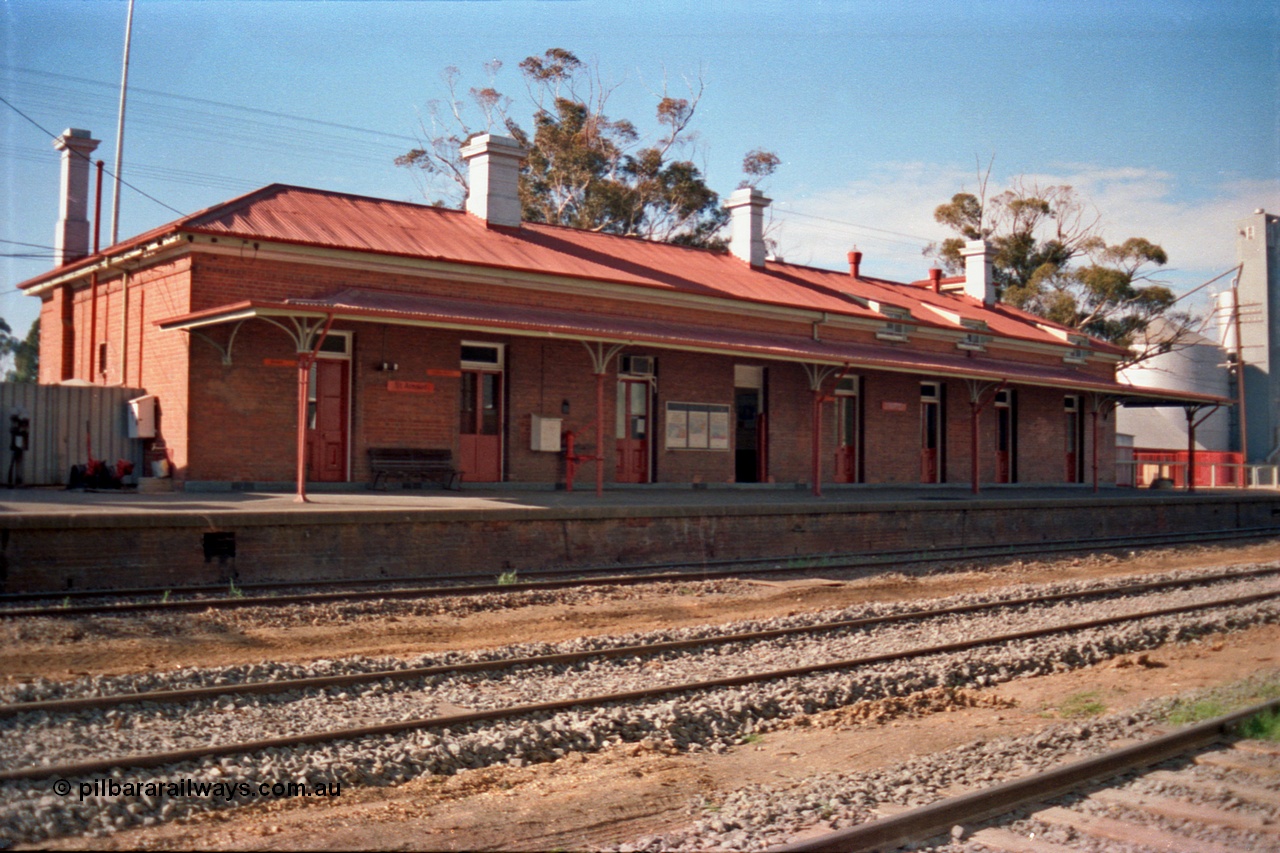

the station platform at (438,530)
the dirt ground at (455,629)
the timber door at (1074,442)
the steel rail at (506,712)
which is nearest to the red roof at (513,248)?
the timber door at (1074,442)

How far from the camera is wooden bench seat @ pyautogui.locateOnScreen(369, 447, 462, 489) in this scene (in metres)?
18.4

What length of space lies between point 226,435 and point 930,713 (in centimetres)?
1230

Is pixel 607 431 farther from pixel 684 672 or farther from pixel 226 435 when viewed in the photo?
pixel 684 672

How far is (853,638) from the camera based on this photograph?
35.1 feet

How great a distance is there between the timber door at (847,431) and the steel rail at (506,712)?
14390mm

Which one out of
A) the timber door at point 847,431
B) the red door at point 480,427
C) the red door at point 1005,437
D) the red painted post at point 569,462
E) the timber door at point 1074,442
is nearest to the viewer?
the red door at point 480,427

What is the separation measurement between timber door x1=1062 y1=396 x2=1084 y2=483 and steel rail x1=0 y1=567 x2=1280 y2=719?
1935 cm

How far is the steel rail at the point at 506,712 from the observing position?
18.2 ft

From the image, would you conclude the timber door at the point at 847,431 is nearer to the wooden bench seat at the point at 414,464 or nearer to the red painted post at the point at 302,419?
the wooden bench seat at the point at 414,464

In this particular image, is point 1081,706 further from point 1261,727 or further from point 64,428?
point 64,428

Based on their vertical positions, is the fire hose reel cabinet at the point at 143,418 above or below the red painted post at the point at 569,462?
above

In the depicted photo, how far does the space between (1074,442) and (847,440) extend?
10.6 metres

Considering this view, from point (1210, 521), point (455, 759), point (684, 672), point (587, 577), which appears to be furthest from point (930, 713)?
Answer: point (1210, 521)

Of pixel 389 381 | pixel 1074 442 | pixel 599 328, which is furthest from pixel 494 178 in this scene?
pixel 1074 442
